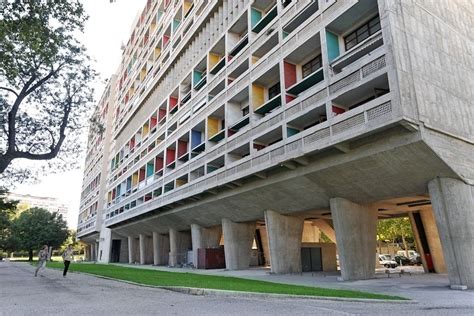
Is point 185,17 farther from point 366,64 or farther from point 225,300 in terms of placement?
point 225,300

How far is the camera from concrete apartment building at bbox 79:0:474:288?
1411cm

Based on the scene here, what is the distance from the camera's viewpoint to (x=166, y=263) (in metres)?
40.1

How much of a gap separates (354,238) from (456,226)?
4791 mm

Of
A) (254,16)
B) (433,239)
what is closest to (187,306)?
(433,239)

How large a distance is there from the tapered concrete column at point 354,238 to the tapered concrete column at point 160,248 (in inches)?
1054

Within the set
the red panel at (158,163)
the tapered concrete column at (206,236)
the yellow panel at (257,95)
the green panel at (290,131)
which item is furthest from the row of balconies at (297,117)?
the red panel at (158,163)

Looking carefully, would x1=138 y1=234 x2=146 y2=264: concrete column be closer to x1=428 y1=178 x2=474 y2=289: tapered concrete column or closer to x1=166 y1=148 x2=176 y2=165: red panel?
x1=166 y1=148 x2=176 y2=165: red panel

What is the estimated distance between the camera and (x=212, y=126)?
2842 cm

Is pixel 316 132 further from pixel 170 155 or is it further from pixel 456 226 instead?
pixel 170 155

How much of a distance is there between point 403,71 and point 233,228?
17281mm

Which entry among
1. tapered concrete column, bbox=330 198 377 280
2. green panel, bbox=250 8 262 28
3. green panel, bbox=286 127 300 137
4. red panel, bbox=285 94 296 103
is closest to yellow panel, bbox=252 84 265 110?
red panel, bbox=285 94 296 103

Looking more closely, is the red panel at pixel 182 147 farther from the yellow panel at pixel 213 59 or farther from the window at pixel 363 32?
the window at pixel 363 32

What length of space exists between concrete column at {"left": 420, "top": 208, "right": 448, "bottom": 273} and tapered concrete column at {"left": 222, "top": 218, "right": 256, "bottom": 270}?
11.9m

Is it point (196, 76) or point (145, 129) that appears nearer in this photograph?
point (196, 76)
